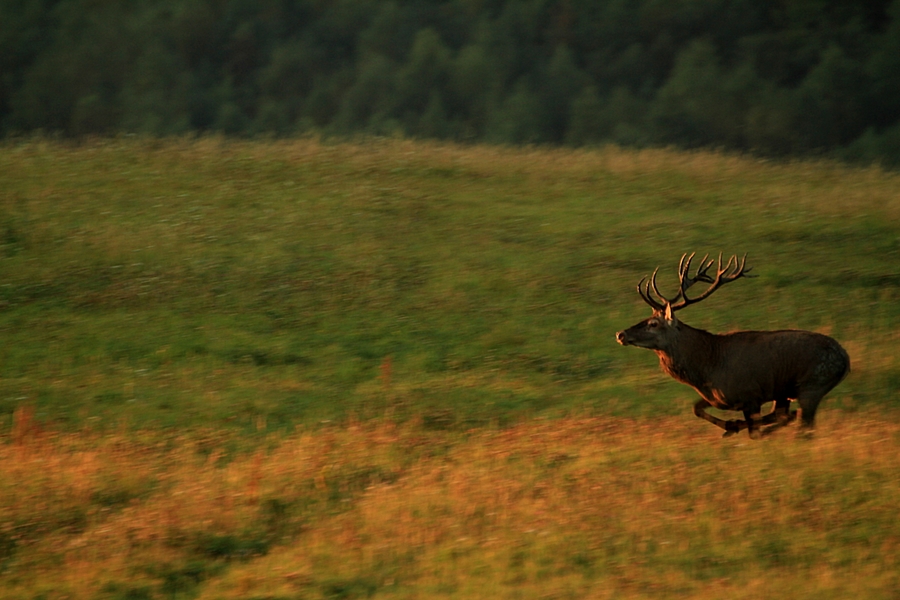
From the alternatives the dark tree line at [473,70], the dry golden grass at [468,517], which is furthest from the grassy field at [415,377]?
the dark tree line at [473,70]

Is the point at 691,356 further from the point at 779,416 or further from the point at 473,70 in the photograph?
the point at 473,70

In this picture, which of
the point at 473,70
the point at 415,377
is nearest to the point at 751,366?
the point at 415,377

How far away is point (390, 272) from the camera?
21.1 meters

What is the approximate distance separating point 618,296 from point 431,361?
4139mm

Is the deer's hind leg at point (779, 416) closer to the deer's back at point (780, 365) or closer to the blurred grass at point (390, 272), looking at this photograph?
the deer's back at point (780, 365)

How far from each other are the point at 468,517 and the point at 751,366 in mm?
3741

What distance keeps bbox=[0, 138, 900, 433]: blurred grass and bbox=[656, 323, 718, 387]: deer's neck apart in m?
2.03

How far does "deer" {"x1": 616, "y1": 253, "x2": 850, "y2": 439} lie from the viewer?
490 inches

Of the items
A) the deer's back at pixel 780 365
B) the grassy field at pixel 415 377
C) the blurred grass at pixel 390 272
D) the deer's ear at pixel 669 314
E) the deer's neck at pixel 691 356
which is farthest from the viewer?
the blurred grass at pixel 390 272

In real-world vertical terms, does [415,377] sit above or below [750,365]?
below

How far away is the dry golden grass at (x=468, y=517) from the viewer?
374 inches

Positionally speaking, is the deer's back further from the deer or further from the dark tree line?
the dark tree line

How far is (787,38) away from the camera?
63.4m

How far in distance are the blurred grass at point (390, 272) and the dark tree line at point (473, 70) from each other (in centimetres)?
2453
